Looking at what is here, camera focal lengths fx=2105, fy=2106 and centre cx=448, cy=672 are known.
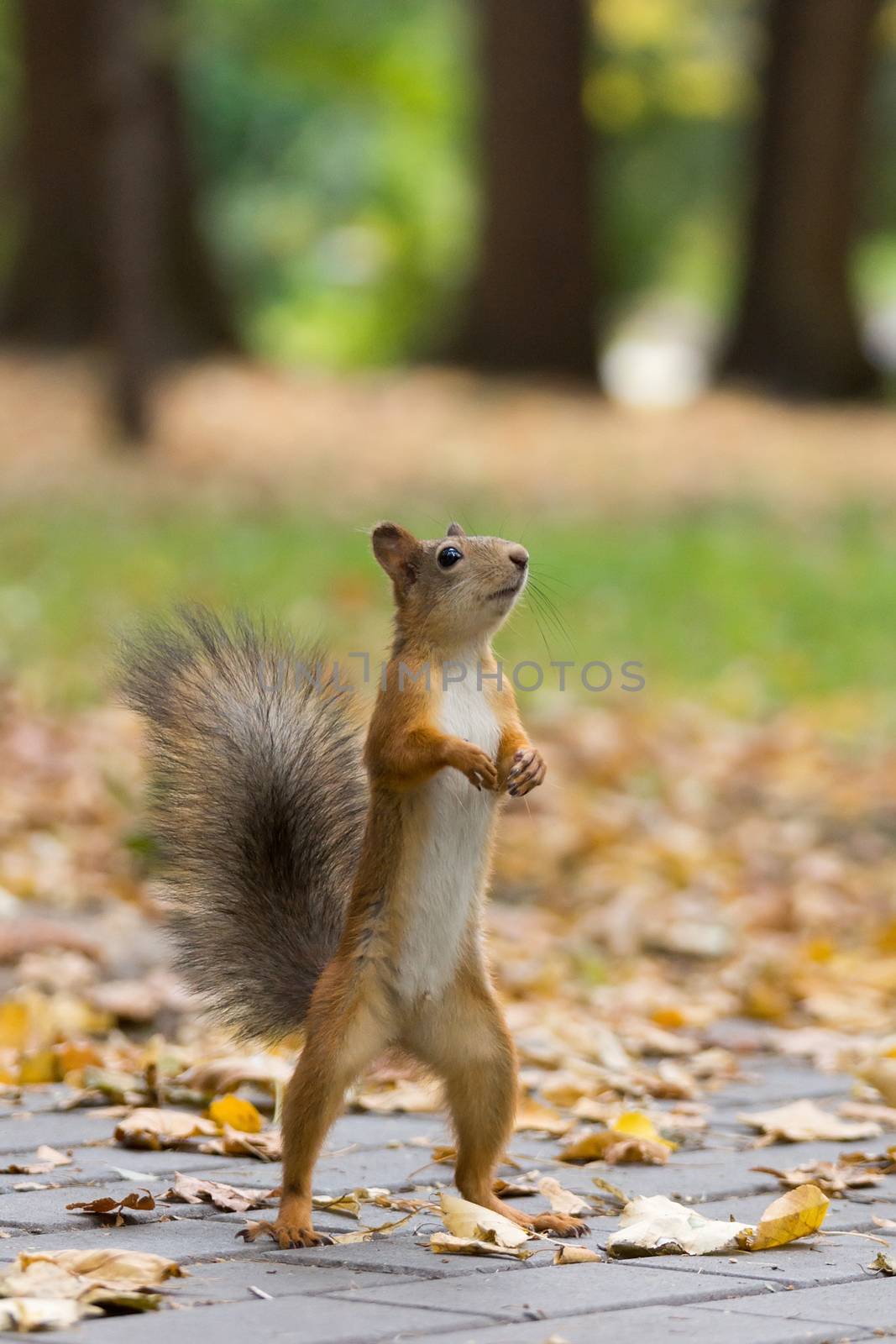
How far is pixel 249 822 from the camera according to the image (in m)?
3.26

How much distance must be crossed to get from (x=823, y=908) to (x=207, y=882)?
3.27m

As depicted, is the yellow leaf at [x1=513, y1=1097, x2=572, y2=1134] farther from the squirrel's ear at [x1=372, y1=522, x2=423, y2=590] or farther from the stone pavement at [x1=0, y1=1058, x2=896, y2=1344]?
the squirrel's ear at [x1=372, y1=522, x2=423, y2=590]

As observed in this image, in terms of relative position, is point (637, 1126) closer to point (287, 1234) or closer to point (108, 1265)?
point (287, 1234)

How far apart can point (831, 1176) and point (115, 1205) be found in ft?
3.83

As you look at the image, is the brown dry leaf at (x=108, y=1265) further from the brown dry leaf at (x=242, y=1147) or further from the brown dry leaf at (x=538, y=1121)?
the brown dry leaf at (x=538, y=1121)

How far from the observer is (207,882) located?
329 cm

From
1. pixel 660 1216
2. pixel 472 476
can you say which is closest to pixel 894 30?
pixel 472 476

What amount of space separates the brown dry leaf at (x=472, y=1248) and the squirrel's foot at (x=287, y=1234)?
0.15 metres

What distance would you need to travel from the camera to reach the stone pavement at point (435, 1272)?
2395 mm

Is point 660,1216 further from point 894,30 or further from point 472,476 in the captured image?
point 894,30

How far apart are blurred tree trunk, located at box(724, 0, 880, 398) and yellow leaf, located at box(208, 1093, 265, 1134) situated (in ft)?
46.8

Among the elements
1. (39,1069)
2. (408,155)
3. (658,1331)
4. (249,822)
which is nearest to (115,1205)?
(249,822)

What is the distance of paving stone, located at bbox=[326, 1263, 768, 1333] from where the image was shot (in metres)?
2.52

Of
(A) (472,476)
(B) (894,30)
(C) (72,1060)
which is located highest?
(B) (894,30)
